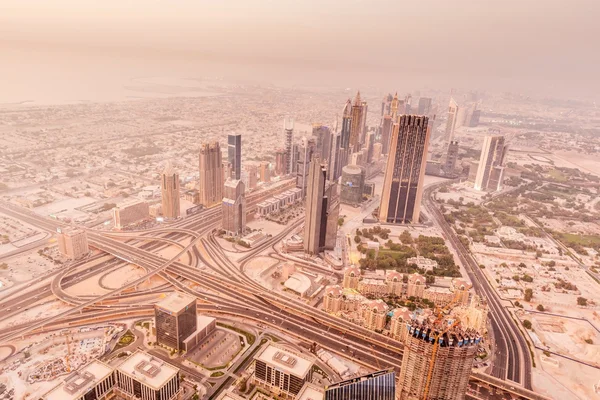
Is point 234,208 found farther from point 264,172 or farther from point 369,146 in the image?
point 369,146

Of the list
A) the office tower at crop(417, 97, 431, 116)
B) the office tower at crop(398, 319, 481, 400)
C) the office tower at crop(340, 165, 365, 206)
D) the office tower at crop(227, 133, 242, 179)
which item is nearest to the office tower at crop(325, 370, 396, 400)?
the office tower at crop(398, 319, 481, 400)

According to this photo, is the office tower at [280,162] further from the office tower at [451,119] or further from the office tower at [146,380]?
the office tower at [146,380]

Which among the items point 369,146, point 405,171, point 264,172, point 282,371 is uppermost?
point 405,171

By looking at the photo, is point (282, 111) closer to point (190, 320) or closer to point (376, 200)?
point (376, 200)

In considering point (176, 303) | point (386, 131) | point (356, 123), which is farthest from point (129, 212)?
point (386, 131)

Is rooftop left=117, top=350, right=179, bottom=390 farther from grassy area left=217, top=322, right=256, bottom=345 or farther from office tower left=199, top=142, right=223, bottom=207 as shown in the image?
office tower left=199, top=142, right=223, bottom=207

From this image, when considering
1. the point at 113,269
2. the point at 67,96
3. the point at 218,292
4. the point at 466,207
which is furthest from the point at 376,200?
the point at 67,96
